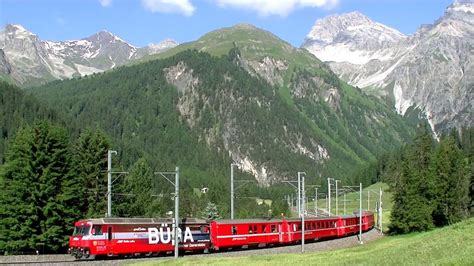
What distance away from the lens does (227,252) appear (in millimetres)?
69938

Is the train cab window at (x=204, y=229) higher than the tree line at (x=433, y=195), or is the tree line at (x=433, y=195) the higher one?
the tree line at (x=433, y=195)

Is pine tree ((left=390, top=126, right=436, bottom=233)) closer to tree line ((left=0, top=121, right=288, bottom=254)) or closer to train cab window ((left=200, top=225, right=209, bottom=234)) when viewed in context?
train cab window ((left=200, top=225, right=209, bottom=234))

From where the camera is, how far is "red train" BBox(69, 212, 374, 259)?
5844 cm

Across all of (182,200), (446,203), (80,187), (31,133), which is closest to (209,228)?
(80,187)

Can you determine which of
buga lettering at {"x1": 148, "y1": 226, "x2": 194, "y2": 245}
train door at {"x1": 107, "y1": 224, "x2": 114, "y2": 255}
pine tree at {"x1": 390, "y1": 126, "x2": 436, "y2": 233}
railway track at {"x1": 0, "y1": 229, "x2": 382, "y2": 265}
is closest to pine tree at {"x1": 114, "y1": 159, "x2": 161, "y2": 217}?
railway track at {"x1": 0, "y1": 229, "x2": 382, "y2": 265}

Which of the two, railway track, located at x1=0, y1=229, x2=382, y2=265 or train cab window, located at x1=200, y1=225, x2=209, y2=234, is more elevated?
train cab window, located at x1=200, y1=225, x2=209, y2=234

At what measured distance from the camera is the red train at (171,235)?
192ft

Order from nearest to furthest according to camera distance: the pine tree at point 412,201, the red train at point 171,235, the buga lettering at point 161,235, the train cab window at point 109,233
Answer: the red train at point 171,235 → the train cab window at point 109,233 → the buga lettering at point 161,235 → the pine tree at point 412,201

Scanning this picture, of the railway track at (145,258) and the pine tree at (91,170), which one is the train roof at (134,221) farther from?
the pine tree at (91,170)

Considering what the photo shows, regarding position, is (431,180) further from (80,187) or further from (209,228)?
(80,187)

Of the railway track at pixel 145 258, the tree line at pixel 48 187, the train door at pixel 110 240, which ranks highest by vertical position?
the tree line at pixel 48 187

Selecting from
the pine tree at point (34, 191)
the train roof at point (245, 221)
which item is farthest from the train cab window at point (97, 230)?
the train roof at point (245, 221)

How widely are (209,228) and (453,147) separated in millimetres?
56757

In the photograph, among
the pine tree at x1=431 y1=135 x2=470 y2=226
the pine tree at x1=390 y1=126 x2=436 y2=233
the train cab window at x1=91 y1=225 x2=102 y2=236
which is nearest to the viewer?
the train cab window at x1=91 y1=225 x2=102 y2=236
